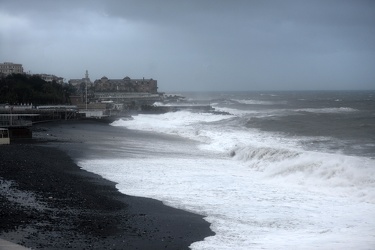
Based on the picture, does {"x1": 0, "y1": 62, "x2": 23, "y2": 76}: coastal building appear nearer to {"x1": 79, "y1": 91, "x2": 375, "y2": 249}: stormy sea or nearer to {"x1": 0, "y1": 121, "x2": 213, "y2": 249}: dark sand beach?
{"x1": 79, "y1": 91, "x2": 375, "y2": 249}: stormy sea

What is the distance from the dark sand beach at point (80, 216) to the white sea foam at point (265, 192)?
742 millimetres

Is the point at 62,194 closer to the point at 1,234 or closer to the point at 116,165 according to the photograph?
the point at 1,234

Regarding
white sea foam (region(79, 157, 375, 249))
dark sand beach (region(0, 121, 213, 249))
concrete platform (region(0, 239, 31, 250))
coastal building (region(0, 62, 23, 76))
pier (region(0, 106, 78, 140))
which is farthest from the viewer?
coastal building (region(0, 62, 23, 76))

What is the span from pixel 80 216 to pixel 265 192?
679 centimetres

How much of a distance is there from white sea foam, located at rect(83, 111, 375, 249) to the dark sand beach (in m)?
0.74

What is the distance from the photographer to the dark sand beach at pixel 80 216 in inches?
377

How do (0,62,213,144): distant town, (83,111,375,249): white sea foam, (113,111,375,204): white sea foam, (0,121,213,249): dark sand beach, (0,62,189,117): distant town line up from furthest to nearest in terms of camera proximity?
1. (0,62,189,117): distant town
2. (0,62,213,144): distant town
3. (113,111,375,204): white sea foam
4. (83,111,375,249): white sea foam
5. (0,121,213,249): dark sand beach

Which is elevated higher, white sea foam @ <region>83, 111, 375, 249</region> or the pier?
the pier

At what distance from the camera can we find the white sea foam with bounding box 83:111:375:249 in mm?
10742

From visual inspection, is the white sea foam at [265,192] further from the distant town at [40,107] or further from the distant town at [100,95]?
the distant town at [100,95]

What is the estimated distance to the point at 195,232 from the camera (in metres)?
11.1

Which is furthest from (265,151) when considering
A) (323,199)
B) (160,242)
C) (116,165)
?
(160,242)

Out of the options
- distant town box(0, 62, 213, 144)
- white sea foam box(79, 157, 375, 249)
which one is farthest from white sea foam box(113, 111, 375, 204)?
distant town box(0, 62, 213, 144)

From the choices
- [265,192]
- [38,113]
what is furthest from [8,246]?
[38,113]
